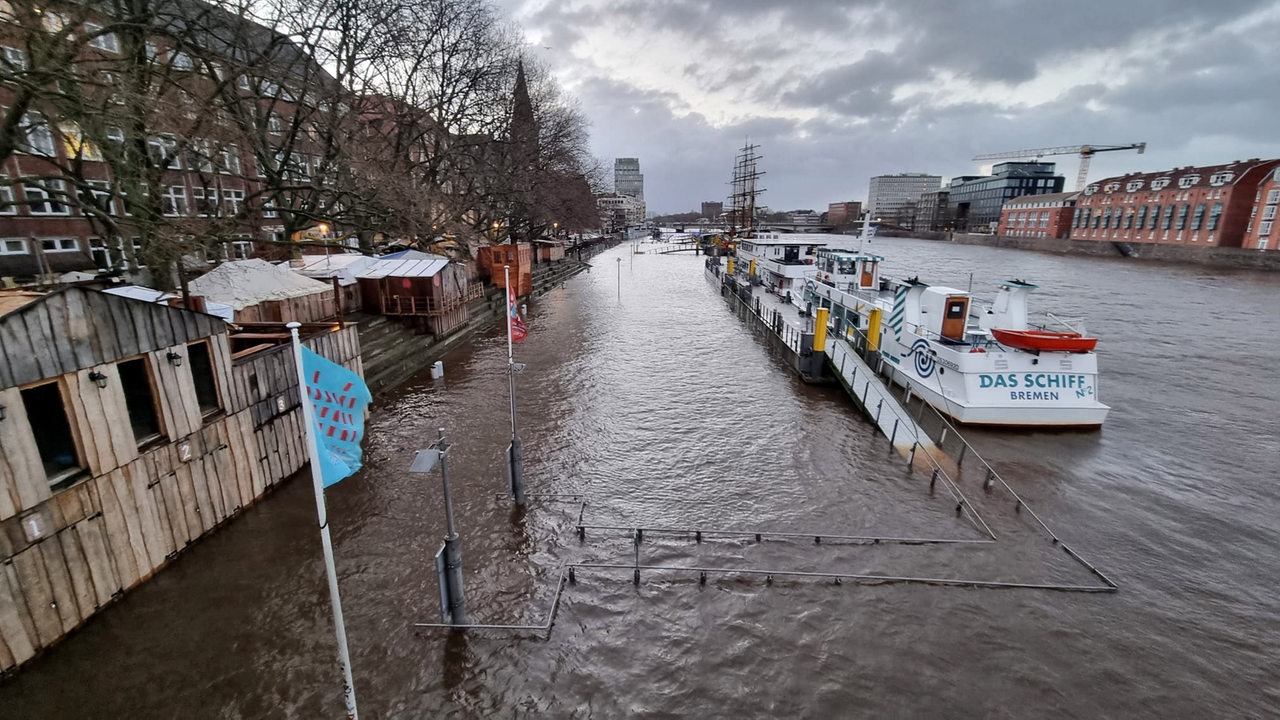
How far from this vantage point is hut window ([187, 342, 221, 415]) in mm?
8750

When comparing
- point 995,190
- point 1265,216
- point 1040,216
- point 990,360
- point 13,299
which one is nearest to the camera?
point 13,299

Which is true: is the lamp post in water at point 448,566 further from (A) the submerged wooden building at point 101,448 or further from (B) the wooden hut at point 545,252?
(B) the wooden hut at point 545,252

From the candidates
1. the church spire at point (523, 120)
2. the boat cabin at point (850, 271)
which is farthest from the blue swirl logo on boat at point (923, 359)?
the church spire at point (523, 120)

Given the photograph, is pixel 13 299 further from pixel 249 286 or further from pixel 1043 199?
pixel 1043 199

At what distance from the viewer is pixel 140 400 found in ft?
25.8

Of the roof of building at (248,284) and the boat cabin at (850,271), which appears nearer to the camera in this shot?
the roof of building at (248,284)

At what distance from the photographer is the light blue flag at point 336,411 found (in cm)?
520

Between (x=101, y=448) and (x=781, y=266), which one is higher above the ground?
(x=101, y=448)

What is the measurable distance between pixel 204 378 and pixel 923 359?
19.2 metres

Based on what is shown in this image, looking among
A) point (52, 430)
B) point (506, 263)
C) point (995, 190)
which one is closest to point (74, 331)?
point (52, 430)

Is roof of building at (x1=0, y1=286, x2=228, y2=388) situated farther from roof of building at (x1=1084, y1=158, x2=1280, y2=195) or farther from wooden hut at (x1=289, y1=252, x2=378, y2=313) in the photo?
roof of building at (x1=1084, y1=158, x2=1280, y2=195)

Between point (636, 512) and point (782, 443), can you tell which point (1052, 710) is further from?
point (782, 443)

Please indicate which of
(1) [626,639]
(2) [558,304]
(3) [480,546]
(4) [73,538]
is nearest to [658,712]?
(1) [626,639]

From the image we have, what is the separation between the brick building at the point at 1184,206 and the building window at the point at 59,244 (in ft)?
333
